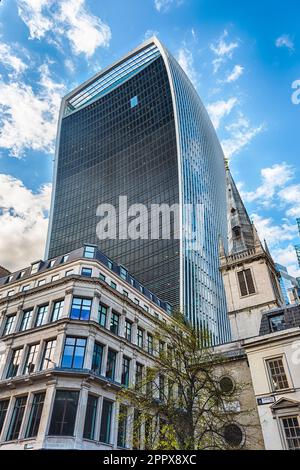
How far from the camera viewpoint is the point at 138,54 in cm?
13550

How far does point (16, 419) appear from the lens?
97.6ft

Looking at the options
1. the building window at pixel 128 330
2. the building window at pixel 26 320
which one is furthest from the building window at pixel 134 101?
the building window at pixel 26 320

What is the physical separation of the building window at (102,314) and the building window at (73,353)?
3163 mm

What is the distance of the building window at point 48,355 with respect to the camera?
30.4 meters

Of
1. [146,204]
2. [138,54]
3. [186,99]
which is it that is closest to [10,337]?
[146,204]

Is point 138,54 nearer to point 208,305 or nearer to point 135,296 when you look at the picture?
point 208,305

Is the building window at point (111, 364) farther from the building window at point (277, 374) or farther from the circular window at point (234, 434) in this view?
the building window at point (277, 374)

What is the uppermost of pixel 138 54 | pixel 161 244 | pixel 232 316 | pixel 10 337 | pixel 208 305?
pixel 138 54

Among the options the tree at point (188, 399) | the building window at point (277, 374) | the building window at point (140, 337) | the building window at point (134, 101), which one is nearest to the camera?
the tree at point (188, 399)

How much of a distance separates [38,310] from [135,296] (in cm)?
1205

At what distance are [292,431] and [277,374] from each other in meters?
4.06

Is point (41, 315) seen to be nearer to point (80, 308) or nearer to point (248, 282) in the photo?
point (80, 308)
